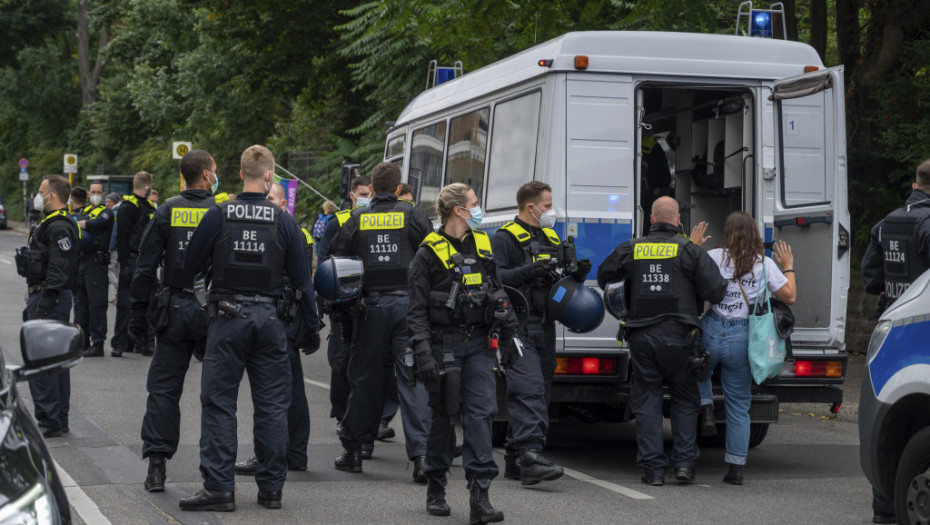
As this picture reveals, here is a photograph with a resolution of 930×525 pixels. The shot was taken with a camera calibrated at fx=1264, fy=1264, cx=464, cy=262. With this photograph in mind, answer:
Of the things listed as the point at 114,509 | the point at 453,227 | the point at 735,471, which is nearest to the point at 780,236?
the point at 735,471

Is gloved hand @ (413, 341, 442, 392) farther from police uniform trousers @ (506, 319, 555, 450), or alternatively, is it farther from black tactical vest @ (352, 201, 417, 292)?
black tactical vest @ (352, 201, 417, 292)

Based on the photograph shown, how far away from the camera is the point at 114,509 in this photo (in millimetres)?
6727

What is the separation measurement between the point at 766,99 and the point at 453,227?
3039 mm

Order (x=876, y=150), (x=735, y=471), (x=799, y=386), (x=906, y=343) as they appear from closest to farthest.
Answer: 1. (x=906, y=343)
2. (x=735, y=471)
3. (x=799, y=386)
4. (x=876, y=150)

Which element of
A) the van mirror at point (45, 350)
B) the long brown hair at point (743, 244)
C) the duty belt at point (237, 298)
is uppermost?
the long brown hair at point (743, 244)

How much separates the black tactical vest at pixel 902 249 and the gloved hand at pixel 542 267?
2414 millimetres

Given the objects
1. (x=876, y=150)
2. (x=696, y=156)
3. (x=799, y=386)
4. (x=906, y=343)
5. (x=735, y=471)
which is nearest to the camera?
(x=906, y=343)

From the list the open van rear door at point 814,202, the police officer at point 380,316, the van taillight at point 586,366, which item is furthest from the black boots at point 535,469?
the open van rear door at point 814,202

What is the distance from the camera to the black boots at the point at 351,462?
26.5 ft

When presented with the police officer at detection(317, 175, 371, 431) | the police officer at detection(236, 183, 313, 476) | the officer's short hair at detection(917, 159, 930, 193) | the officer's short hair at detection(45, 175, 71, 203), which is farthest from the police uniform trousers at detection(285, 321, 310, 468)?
the officer's short hair at detection(917, 159, 930, 193)

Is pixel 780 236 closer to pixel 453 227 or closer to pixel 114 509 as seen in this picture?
pixel 453 227

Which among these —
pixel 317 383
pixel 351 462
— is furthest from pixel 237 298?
pixel 317 383

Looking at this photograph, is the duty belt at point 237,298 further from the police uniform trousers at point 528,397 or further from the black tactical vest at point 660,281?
the black tactical vest at point 660,281

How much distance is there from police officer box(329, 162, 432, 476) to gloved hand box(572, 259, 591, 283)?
102 cm
